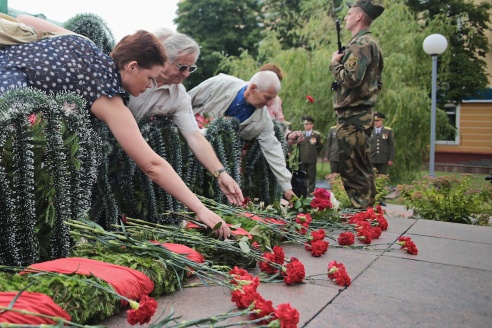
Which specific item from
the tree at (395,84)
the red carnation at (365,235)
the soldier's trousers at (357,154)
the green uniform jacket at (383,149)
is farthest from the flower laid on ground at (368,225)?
the tree at (395,84)

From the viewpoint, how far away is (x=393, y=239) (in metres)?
3.67

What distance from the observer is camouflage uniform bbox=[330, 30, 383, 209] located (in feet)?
15.2

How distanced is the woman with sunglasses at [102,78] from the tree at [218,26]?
2458 cm

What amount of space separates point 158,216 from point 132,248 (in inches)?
43.4

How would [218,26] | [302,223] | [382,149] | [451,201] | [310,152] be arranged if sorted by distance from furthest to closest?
[218,26] < [310,152] < [382,149] < [451,201] < [302,223]

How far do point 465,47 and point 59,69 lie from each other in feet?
70.3

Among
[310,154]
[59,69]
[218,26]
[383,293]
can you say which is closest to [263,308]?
[383,293]

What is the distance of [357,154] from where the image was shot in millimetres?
4656

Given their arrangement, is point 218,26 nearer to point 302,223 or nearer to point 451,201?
point 451,201

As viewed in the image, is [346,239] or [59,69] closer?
[59,69]

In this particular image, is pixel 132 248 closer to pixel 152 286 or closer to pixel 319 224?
pixel 152 286

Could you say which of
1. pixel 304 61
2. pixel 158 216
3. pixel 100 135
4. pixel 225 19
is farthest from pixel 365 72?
pixel 225 19

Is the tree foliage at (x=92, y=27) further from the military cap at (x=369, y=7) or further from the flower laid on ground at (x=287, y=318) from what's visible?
the flower laid on ground at (x=287, y=318)

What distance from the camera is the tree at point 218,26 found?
2720cm
